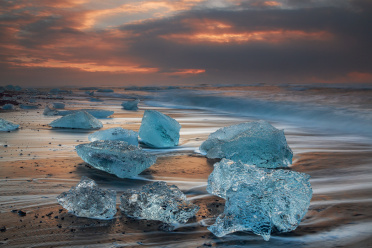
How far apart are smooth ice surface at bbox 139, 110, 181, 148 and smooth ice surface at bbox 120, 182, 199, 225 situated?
2.32 m

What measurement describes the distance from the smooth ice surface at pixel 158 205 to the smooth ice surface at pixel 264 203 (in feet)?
0.72

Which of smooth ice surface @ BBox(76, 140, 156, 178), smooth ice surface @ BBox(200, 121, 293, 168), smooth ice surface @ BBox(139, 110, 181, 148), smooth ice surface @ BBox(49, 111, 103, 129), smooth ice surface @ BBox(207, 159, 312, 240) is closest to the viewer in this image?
smooth ice surface @ BBox(207, 159, 312, 240)

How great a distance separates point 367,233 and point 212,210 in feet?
2.96

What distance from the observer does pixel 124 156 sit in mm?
2896

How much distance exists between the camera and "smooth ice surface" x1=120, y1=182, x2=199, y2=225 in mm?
1969

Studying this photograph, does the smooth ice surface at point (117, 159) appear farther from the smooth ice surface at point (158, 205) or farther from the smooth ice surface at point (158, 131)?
the smooth ice surface at point (158, 131)

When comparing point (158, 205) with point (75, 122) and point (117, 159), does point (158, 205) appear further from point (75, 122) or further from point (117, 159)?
point (75, 122)

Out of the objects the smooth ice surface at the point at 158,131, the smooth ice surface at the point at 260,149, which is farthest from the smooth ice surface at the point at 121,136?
the smooth ice surface at the point at 260,149

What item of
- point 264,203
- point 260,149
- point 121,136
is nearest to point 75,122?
point 121,136

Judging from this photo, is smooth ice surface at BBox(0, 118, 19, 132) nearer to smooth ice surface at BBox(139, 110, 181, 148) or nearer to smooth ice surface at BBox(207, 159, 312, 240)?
smooth ice surface at BBox(139, 110, 181, 148)

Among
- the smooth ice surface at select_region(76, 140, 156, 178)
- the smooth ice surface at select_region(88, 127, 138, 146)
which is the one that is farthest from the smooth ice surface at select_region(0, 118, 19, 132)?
the smooth ice surface at select_region(76, 140, 156, 178)

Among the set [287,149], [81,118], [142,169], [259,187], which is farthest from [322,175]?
[81,118]

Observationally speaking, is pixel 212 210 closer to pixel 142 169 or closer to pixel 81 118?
pixel 142 169

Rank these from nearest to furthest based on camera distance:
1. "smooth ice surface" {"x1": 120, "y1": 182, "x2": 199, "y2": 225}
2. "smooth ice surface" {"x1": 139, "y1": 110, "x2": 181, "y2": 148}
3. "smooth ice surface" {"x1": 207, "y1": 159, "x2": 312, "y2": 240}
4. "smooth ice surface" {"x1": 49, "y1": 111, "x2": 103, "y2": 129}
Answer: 1. "smooth ice surface" {"x1": 207, "y1": 159, "x2": 312, "y2": 240}
2. "smooth ice surface" {"x1": 120, "y1": 182, "x2": 199, "y2": 225}
3. "smooth ice surface" {"x1": 139, "y1": 110, "x2": 181, "y2": 148}
4. "smooth ice surface" {"x1": 49, "y1": 111, "x2": 103, "y2": 129}
